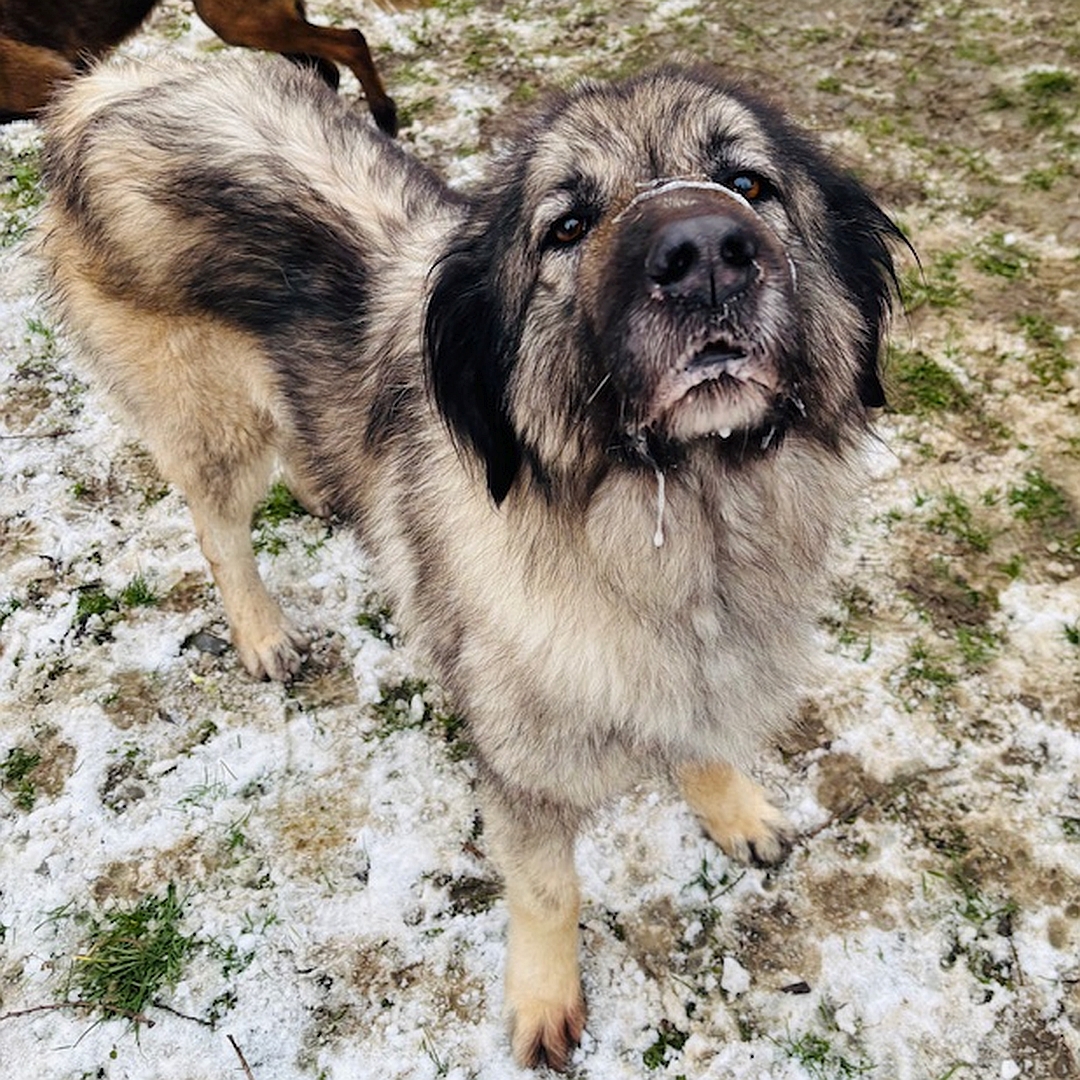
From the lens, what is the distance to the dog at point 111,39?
4.18 m

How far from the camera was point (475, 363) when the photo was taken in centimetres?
182

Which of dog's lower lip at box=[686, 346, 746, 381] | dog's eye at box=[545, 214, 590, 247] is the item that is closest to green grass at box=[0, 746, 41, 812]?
dog's eye at box=[545, 214, 590, 247]

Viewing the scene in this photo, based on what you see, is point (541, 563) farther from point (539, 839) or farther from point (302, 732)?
point (302, 732)

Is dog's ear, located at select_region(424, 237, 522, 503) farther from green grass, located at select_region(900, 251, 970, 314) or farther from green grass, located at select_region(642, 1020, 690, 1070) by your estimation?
green grass, located at select_region(900, 251, 970, 314)

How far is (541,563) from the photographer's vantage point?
185cm

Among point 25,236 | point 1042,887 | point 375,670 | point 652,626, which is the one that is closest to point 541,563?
point 652,626

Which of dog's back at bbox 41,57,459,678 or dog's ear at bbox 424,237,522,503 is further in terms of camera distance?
dog's back at bbox 41,57,459,678

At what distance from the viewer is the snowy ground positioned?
7.88 feet

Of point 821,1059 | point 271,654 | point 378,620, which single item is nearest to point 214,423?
point 271,654

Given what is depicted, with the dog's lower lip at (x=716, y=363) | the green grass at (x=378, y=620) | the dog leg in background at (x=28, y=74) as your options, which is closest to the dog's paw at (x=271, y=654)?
the green grass at (x=378, y=620)

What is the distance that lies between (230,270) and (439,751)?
1.49 metres

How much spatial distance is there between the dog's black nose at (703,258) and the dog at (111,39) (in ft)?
11.5

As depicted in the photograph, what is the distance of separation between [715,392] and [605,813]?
5.21ft

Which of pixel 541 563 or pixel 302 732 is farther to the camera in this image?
pixel 302 732
